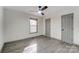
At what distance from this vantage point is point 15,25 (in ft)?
15.3

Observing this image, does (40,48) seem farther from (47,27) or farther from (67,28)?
(47,27)

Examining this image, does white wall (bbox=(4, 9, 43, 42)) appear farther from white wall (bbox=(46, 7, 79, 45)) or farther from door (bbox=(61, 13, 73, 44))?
door (bbox=(61, 13, 73, 44))

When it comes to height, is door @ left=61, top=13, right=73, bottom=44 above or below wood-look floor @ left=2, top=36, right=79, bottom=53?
above

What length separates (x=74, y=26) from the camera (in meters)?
3.88

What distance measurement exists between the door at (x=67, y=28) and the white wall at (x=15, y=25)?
127 inches

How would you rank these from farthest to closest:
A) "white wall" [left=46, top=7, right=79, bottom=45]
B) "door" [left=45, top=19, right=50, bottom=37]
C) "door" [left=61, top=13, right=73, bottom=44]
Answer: "door" [left=45, top=19, right=50, bottom=37]
"door" [left=61, top=13, right=73, bottom=44]
"white wall" [left=46, top=7, right=79, bottom=45]

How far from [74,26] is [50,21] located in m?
2.72

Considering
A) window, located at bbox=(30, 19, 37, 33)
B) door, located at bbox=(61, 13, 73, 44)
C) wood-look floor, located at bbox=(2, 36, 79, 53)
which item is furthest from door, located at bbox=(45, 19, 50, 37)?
wood-look floor, located at bbox=(2, 36, 79, 53)

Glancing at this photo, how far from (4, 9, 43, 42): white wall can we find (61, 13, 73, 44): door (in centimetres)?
322

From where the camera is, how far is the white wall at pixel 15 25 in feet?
13.8

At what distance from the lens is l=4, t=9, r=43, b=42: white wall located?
4.19m

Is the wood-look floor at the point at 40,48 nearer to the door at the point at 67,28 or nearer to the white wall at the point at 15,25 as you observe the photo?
the door at the point at 67,28
